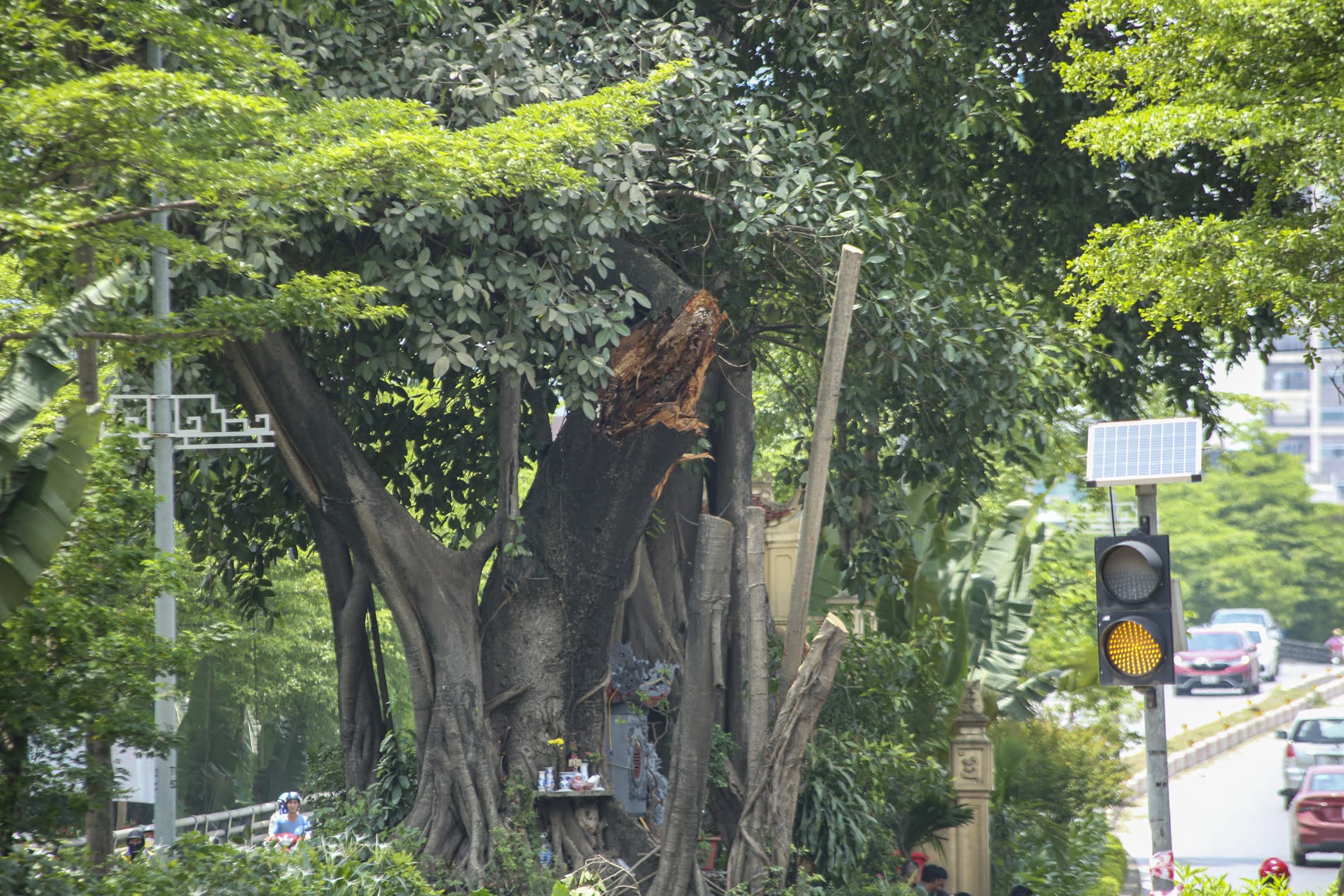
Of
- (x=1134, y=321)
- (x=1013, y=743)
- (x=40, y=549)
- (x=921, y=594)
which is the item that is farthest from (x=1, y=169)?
(x=1013, y=743)

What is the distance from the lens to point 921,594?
61.7ft

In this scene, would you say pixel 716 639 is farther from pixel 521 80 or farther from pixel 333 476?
pixel 521 80

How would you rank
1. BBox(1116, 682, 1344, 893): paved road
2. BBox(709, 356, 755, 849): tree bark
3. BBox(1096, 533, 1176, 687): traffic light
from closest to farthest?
BBox(1096, 533, 1176, 687): traffic light < BBox(709, 356, 755, 849): tree bark < BBox(1116, 682, 1344, 893): paved road

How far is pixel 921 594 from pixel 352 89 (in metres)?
10.8

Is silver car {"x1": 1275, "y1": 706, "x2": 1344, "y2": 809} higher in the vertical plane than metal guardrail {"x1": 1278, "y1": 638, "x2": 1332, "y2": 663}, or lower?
lower

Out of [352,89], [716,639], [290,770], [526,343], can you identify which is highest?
[352,89]

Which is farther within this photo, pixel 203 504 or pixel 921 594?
pixel 921 594

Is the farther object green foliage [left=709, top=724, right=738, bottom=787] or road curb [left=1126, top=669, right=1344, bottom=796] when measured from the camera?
road curb [left=1126, top=669, right=1344, bottom=796]

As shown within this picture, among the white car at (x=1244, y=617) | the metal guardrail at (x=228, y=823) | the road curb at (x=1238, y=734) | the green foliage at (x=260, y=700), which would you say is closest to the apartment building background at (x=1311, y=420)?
the white car at (x=1244, y=617)

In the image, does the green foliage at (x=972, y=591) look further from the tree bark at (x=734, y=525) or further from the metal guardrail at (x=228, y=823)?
the metal guardrail at (x=228, y=823)

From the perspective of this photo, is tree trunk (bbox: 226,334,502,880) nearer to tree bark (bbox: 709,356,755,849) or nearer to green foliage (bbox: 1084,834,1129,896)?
tree bark (bbox: 709,356,755,849)

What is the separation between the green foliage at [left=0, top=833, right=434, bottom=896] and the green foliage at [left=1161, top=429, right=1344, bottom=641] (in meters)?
52.2

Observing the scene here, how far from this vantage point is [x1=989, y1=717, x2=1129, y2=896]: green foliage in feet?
62.1

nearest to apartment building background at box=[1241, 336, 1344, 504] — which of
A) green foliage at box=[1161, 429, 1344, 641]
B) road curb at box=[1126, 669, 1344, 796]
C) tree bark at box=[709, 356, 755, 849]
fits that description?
green foliage at box=[1161, 429, 1344, 641]
